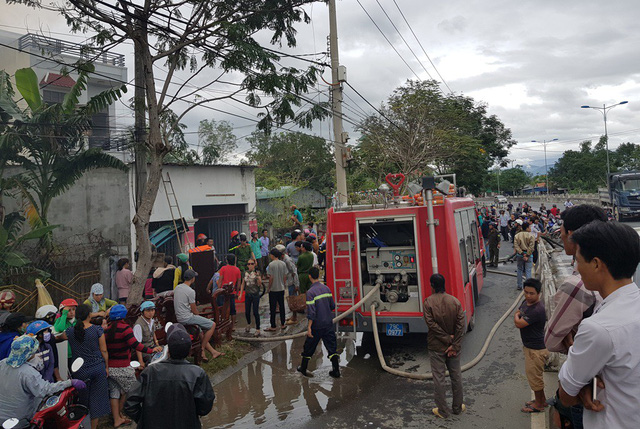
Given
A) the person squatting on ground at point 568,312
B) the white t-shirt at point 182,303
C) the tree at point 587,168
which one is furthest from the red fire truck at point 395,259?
the tree at point 587,168

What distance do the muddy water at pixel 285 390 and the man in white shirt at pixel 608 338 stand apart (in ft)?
13.6

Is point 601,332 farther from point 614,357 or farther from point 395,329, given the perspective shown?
point 395,329

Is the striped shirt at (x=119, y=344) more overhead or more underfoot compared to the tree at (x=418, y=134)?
more underfoot

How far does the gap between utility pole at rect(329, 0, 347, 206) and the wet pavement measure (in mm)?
6622

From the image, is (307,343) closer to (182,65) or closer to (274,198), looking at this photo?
(182,65)

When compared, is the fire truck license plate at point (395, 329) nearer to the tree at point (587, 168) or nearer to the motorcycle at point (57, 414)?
the motorcycle at point (57, 414)

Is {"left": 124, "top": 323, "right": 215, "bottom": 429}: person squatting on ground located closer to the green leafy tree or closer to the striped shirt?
the striped shirt

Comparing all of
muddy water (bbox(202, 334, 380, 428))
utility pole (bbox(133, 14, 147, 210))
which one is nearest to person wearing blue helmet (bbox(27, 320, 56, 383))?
muddy water (bbox(202, 334, 380, 428))

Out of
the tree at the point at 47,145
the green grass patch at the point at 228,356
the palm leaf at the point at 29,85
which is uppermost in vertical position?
the palm leaf at the point at 29,85

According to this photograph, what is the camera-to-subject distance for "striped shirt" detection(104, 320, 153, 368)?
5.39 meters

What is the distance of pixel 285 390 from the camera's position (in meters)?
6.59

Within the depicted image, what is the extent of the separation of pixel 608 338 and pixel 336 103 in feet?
42.8

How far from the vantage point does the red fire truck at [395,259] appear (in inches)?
283

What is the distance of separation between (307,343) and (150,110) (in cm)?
570
